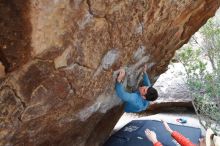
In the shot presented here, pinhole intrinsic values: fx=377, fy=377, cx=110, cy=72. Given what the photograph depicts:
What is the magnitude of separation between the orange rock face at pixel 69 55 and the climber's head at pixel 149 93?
236mm

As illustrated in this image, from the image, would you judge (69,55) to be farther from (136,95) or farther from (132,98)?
(136,95)

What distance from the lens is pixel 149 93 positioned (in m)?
4.75

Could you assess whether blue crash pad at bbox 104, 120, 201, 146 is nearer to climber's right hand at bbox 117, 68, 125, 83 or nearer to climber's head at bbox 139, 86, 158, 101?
climber's head at bbox 139, 86, 158, 101

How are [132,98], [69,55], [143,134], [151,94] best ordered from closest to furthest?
[69,55] → [132,98] → [151,94] → [143,134]

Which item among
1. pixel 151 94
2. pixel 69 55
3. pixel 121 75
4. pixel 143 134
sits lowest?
pixel 143 134

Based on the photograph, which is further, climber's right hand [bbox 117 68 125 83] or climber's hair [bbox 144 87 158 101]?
climber's hair [bbox 144 87 158 101]

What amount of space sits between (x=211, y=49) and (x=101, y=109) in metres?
4.30

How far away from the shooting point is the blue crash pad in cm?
586

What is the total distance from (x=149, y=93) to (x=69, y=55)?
65.2 inches

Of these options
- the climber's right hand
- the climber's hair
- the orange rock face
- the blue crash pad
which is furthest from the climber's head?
the blue crash pad

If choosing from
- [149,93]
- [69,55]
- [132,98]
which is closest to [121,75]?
[132,98]

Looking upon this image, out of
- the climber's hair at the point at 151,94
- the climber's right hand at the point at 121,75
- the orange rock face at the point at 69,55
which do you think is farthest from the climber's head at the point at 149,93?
the climber's right hand at the point at 121,75

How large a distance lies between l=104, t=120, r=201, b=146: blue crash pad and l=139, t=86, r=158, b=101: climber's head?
122cm

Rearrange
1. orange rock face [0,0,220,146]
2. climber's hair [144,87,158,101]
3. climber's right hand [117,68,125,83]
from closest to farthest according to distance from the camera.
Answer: orange rock face [0,0,220,146] → climber's right hand [117,68,125,83] → climber's hair [144,87,158,101]
